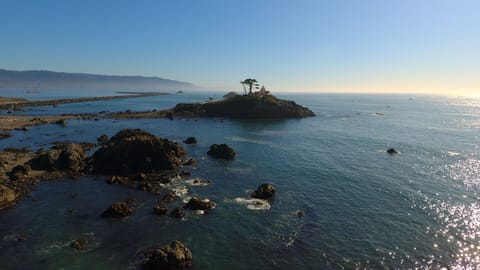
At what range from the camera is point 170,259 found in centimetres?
2581

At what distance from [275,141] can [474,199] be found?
4839cm

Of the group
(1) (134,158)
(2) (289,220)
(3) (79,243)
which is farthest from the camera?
(1) (134,158)

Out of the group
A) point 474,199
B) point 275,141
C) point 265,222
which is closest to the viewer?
point 265,222

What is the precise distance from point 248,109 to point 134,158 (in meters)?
89.7

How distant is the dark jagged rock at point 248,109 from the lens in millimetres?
139875

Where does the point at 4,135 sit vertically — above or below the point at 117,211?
above

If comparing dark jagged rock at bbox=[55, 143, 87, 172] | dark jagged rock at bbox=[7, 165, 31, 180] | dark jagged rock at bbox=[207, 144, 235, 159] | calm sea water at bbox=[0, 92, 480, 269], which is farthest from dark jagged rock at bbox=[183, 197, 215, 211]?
dark jagged rock at bbox=[7, 165, 31, 180]

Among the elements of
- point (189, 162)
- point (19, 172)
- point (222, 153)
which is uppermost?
point (222, 153)

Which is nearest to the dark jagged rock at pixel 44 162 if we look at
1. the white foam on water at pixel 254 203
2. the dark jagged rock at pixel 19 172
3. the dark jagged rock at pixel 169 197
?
the dark jagged rock at pixel 19 172

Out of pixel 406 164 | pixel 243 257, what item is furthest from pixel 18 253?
pixel 406 164

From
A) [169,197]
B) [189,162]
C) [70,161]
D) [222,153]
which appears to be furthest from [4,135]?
[169,197]

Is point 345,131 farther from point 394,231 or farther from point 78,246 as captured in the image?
point 78,246

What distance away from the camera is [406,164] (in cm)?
6175

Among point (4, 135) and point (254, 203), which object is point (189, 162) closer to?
point (254, 203)
